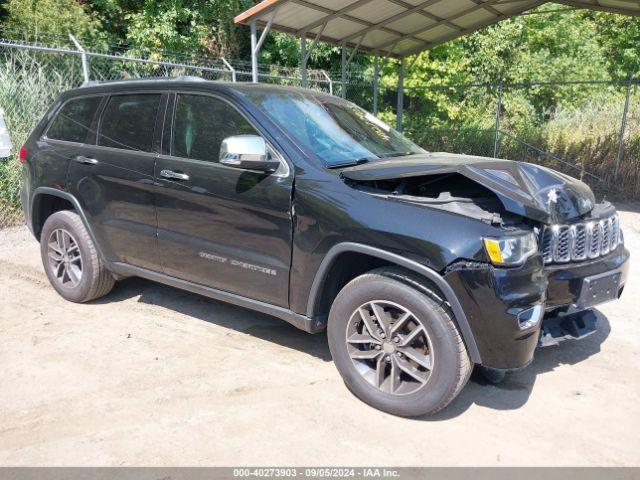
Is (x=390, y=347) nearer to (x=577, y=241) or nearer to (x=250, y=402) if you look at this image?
(x=250, y=402)

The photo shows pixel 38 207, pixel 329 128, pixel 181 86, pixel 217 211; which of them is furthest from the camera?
pixel 38 207

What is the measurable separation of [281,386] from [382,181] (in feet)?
4.88

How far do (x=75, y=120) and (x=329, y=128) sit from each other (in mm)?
2400

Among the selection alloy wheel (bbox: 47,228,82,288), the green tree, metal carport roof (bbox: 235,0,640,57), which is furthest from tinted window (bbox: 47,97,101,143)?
the green tree

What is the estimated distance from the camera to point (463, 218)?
2977mm

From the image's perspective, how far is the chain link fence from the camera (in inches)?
324

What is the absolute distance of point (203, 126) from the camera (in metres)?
4.00

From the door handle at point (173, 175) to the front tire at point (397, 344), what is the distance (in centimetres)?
149

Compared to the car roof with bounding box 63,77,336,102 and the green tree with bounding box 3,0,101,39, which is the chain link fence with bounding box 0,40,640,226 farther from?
the car roof with bounding box 63,77,336,102

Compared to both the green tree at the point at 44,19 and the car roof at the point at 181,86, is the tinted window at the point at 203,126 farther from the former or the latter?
the green tree at the point at 44,19

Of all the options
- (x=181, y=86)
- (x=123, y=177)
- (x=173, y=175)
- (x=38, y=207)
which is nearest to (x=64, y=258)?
(x=38, y=207)

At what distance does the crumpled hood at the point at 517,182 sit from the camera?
10.00 feet

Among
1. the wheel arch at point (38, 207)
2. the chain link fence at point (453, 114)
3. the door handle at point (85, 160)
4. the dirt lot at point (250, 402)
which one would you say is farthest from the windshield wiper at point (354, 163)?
the chain link fence at point (453, 114)

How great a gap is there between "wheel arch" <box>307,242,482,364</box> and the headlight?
0.95ft
